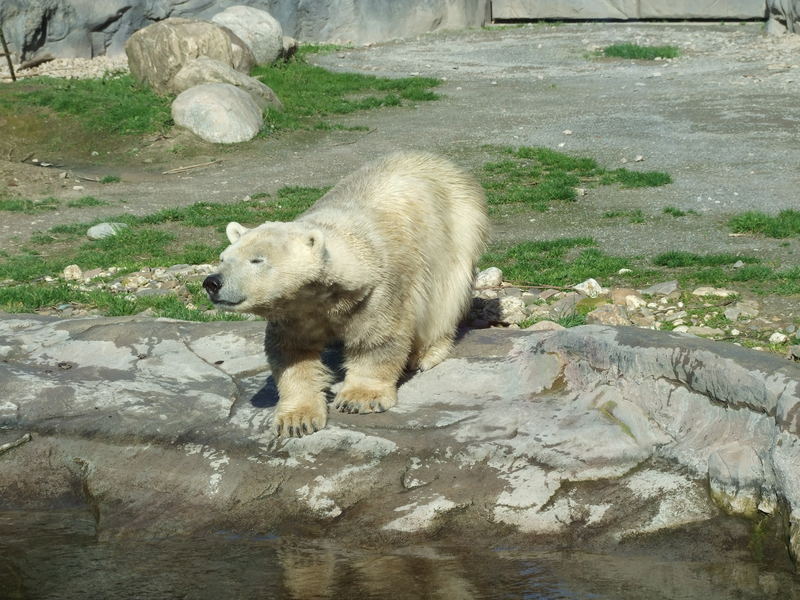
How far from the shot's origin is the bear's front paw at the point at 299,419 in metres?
4.81

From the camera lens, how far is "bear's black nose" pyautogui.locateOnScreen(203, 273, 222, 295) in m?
4.29

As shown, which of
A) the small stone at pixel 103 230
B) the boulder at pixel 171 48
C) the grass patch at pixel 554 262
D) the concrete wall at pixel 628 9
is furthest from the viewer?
the concrete wall at pixel 628 9

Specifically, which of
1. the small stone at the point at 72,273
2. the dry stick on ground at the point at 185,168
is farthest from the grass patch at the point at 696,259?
the dry stick on ground at the point at 185,168

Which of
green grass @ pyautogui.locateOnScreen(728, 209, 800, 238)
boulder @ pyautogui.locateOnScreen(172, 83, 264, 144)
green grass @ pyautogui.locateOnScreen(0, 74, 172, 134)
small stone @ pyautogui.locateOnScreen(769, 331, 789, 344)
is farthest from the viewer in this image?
green grass @ pyautogui.locateOnScreen(0, 74, 172, 134)

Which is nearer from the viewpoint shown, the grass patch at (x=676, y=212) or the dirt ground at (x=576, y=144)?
the grass patch at (x=676, y=212)

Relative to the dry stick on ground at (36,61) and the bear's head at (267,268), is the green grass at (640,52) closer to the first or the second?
the dry stick on ground at (36,61)

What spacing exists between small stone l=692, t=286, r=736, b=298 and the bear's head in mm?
3890

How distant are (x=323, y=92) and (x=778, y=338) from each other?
1280 centimetres

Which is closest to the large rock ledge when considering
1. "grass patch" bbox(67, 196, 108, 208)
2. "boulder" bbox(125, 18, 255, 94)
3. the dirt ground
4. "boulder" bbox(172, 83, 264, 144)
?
the dirt ground

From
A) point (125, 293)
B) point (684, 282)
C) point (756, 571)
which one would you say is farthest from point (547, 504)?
point (125, 293)

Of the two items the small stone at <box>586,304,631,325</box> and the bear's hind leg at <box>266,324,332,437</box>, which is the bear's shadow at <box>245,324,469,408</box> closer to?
the bear's hind leg at <box>266,324,332,437</box>

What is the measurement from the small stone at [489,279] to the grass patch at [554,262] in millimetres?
213

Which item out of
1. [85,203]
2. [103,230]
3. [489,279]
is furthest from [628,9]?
[489,279]

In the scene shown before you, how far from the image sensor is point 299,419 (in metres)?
4.82
